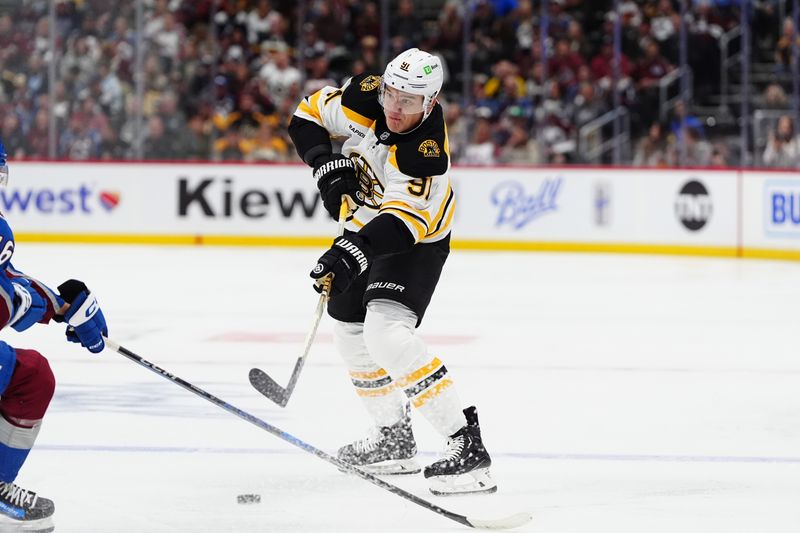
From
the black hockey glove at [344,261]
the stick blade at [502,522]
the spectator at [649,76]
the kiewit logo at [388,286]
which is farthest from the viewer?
the spectator at [649,76]

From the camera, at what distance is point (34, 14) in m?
12.3

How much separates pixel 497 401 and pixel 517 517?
A: 1801 millimetres

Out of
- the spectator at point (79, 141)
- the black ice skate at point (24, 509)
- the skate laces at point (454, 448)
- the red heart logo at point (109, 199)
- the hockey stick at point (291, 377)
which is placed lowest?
the red heart logo at point (109, 199)

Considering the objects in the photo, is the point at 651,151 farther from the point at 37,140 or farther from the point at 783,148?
the point at 37,140

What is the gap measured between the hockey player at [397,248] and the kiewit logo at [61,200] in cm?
864

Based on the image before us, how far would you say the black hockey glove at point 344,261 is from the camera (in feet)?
12.1

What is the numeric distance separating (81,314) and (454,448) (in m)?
1.15

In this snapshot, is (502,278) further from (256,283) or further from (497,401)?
(497,401)

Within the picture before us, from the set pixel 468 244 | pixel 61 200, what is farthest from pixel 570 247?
pixel 61 200

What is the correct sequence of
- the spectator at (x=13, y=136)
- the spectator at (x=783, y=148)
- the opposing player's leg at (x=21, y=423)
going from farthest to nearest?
the spectator at (x=13, y=136)
the spectator at (x=783, y=148)
the opposing player's leg at (x=21, y=423)

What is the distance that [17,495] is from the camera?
3457 mm

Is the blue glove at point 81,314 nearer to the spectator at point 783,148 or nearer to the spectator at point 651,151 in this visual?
the spectator at point 783,148

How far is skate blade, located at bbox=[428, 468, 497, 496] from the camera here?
3854 millimetres

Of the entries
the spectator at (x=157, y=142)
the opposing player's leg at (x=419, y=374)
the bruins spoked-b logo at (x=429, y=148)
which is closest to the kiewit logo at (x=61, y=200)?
the spectator at (x=157, y=142)
